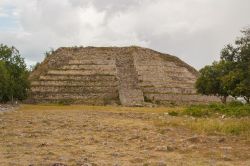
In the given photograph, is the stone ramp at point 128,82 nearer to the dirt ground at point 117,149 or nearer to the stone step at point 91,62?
the stone step at point 91,62

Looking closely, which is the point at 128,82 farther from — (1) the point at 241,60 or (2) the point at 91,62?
(1) the point at 241,60

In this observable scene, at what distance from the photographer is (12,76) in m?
78.1

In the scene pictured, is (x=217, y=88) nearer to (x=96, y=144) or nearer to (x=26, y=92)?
(x=26, y=92)

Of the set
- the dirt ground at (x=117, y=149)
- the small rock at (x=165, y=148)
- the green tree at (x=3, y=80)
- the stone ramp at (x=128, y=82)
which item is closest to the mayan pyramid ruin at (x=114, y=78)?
the stone ramp at (x=128, y=82)

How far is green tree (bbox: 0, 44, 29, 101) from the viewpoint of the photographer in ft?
243

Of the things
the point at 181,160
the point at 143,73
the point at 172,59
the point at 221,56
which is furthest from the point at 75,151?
the point at 172,59

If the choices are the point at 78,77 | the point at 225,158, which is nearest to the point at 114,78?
the point at 78,77

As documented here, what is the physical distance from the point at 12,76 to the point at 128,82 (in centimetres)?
2147

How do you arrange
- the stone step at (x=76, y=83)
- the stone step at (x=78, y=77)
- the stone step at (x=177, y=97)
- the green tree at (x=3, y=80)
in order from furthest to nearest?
the stone step at (x=78, y=77) → the stone step at (x=76, y=83) → the stone step at (x=177, y=97) → the green tree at (x=3, y=80)

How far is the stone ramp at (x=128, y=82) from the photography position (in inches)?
3136

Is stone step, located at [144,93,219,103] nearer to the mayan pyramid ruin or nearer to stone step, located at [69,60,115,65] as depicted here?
the mayan pyramid ruin

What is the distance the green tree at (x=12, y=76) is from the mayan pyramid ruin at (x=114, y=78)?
494 centimetres

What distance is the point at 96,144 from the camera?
805 inches

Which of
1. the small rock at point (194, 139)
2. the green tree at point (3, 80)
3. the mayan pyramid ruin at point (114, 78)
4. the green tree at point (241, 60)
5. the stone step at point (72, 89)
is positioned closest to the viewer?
the small rock at point (194, 139)
